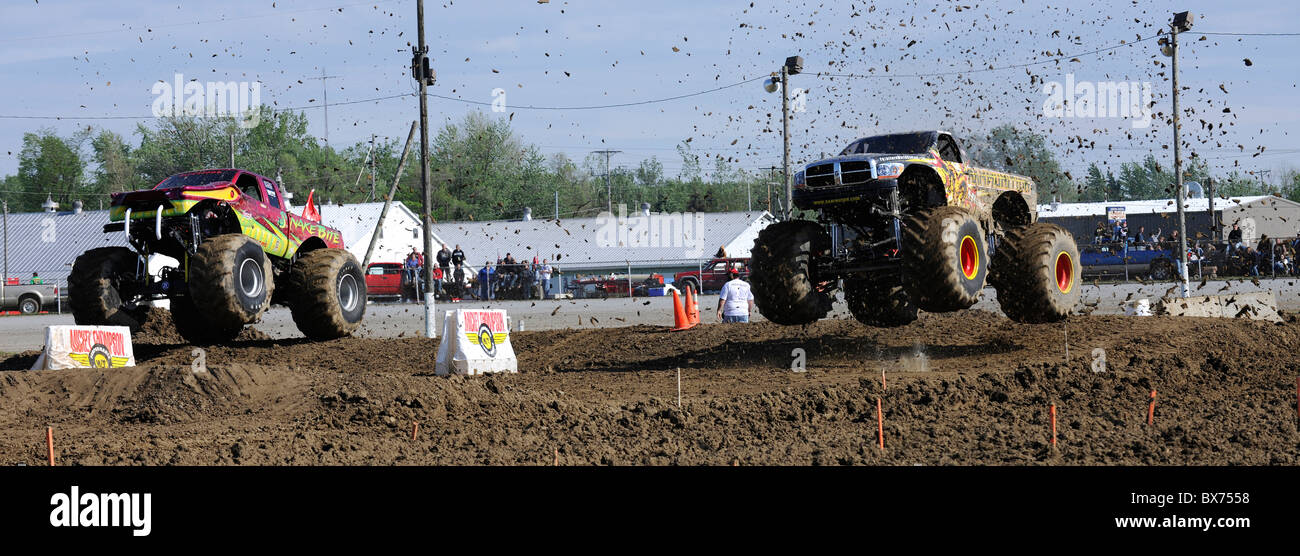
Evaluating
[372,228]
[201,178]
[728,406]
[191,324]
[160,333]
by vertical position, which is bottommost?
[728,406]

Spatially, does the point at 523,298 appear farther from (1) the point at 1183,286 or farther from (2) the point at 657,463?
(2) the point at 657,463

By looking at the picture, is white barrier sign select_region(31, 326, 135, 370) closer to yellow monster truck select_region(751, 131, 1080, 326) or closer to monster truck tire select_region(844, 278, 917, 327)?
yellow monster truck select_region(751, 131, 1080, 326)

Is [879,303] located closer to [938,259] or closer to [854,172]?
[854,172]

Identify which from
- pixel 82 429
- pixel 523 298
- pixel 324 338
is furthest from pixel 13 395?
pixel 523 298

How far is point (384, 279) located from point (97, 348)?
81.0 ft

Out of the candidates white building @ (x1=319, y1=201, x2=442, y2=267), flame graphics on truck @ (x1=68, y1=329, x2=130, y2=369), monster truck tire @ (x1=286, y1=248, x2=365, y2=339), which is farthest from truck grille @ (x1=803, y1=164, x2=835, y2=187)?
white building @ (x1=319, y1=201, x2=442, y2=267)

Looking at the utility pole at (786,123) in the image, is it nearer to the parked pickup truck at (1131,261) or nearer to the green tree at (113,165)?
the parked pickup truck at (1131,261)

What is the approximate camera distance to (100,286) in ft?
49.1

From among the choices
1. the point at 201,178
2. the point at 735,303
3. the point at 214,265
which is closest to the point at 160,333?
the point at 201,178

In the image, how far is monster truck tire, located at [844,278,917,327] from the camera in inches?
582

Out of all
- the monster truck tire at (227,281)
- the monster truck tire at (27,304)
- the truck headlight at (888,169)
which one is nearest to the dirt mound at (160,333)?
the monster truck tire at (227,281)

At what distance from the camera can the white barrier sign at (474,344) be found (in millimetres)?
13328

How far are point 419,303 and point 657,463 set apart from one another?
90.7 feet

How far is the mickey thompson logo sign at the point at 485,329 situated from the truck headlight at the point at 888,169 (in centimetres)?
522
